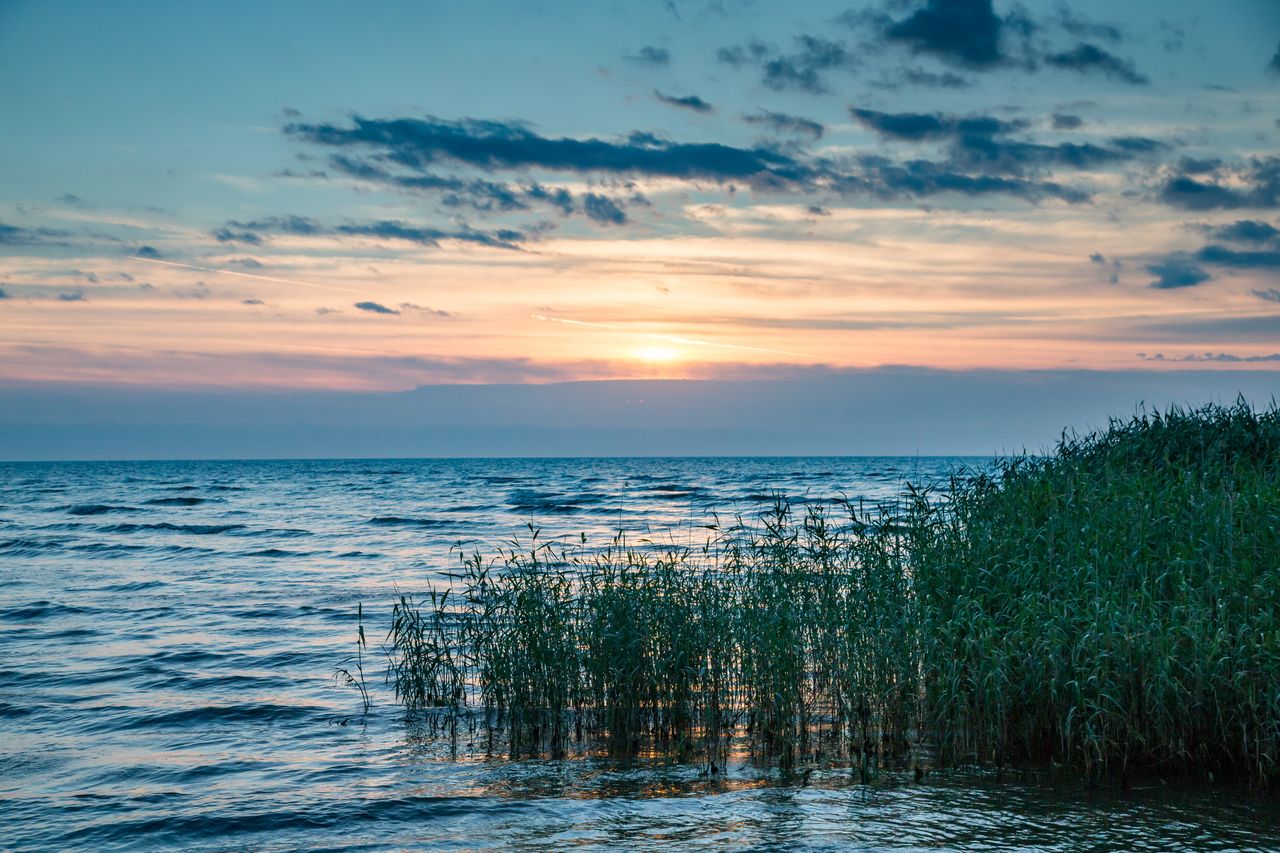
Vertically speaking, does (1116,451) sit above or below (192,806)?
above

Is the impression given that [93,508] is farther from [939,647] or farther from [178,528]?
[939,647]

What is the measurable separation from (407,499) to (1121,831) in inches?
2253

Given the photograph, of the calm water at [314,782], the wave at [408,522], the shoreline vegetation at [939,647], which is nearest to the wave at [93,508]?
the wave at [408,522]

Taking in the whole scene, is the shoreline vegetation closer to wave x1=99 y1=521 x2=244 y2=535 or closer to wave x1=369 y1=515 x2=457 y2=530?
wave x1=369 y1=515 x2=457 y2=530

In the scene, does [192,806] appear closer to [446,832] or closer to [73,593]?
[446,832]

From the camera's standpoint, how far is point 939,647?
399 inches

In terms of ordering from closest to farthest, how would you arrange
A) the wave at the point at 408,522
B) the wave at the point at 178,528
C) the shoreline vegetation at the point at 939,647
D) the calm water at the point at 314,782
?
the calm water at the point at 314,782 < the shoreline vegetation at the point at 939,647 < the wave at the point at 178,528 < the wave at the point at 408,522

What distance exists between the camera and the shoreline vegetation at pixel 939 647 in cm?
891

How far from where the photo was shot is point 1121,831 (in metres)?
7.63

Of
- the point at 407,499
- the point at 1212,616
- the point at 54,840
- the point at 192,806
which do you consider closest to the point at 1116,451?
the point at 1212,616

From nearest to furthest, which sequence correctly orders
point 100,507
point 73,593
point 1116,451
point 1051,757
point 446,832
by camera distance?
point 446,832
point 1051,757
point 1116,451
point 73,593
point 100,507

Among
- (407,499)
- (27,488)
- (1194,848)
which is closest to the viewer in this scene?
(1194,848)

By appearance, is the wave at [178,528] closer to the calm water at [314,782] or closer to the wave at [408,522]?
the wave at [408,522]

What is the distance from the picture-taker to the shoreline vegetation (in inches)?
351
